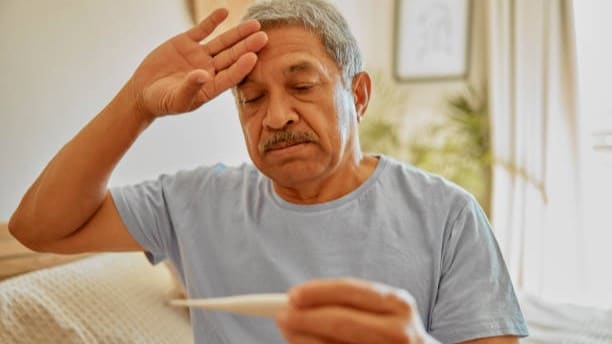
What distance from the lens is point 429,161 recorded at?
3932 mm

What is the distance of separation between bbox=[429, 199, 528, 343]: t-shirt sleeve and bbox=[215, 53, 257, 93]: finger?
53 centimetres

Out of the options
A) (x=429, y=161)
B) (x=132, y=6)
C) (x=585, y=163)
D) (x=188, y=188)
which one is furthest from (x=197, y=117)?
(x=585, y=163)

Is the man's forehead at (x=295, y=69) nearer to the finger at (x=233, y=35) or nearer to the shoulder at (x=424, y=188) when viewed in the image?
the finger at (x=233, y=35)

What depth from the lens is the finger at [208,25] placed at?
47.8 inches

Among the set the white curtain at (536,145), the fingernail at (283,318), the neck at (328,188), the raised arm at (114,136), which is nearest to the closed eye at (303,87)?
the raised arm at (114,136)

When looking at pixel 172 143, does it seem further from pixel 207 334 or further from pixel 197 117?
pixel 207 334

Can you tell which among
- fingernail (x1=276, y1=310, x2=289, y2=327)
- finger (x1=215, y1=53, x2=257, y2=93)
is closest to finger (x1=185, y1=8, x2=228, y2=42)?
finger (x1=215, y1=53, x2=257, y2=93)

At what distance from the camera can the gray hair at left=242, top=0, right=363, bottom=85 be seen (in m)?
1.20

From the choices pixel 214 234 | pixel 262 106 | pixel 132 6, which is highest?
pixel 132 6

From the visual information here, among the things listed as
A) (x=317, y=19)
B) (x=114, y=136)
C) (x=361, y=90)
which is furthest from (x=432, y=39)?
(x=114, y=136)

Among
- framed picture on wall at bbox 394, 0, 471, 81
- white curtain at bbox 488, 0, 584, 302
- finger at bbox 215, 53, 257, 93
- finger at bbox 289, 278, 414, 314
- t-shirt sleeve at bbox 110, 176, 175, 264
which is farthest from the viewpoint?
framed picture on wall at bbox 394, 0, 471, 81

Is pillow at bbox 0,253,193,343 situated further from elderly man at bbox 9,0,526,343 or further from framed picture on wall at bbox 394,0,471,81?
framed picture on wall at bbox 394,0,471,81

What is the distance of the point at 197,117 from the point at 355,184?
4.00 ft

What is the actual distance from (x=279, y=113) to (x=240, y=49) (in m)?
0.16
